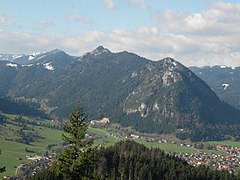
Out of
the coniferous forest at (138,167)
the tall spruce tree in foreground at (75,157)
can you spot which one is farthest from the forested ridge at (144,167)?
the tall spruce tree in foreground at (75,157)

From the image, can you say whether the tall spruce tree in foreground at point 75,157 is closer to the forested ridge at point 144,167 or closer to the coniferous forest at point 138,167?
the coniferous forest at point 138,167

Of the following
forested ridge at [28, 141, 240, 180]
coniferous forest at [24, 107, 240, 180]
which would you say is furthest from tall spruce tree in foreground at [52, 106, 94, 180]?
forested ridge at [28, 141, 240, 180]

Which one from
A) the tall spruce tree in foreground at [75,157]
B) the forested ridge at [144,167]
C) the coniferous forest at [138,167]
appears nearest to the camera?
the tall spruce tree in foreground at [75,157]

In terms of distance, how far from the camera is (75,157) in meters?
40.7

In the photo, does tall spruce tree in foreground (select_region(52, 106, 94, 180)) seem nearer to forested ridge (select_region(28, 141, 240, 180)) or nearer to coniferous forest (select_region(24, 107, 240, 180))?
coniferous forest (select_region(24, 107, 240, 180))

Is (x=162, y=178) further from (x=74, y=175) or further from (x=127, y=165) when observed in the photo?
(x=74, y=175)

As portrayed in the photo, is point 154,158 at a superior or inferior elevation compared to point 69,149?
inferior

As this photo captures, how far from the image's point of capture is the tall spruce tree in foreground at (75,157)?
39.8 m

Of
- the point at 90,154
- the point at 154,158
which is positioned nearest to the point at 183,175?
the point at 154,158

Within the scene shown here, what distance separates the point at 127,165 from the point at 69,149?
401 feet

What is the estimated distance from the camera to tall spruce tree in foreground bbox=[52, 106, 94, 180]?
3984 centimetres

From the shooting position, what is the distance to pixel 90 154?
40.8 m

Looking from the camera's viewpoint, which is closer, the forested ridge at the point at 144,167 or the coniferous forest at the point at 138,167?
the coniferous forest at the point at 138,167

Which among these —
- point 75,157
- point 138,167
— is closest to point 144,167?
point 138,167
